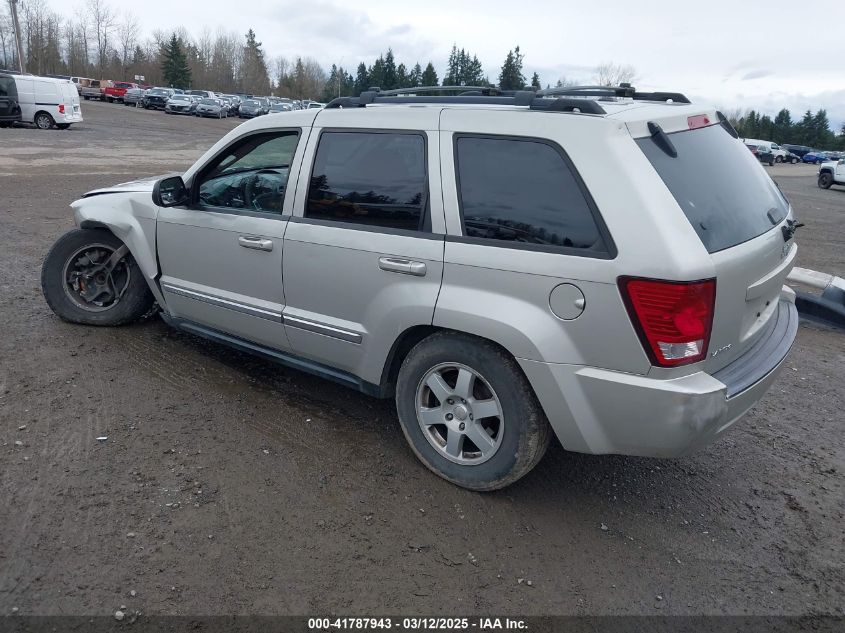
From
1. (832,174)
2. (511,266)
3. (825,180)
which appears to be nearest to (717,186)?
(511,266)

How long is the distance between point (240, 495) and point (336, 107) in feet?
7.36

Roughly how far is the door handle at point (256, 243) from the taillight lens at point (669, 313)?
82.3 inches

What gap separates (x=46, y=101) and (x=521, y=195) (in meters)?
28.2

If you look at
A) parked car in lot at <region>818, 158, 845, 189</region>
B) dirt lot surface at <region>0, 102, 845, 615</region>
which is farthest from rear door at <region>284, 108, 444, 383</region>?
parked car in lot at <region>818, 158, 845, 189</region>

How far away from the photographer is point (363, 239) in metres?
3.65

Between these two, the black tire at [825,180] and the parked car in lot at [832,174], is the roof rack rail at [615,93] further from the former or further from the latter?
the black tire at [825,180]

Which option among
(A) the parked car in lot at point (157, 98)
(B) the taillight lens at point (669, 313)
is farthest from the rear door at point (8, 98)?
(B) the taillight lens at point (669, 313)

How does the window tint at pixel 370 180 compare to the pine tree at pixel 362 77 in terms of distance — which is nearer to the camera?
the window tint at pixel 370 180

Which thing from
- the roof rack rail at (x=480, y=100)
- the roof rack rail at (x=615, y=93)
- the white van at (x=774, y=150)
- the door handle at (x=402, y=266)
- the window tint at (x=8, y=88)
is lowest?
the white van at (x=774, y=150)

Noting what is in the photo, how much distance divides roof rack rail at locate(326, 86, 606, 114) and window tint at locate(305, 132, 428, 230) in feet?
1.10

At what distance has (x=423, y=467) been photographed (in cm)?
376

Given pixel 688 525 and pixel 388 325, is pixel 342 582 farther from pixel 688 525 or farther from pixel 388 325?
pixel 688 525

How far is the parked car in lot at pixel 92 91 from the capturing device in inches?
2397

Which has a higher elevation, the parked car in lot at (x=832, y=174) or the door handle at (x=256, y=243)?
the door handle at (x=256, y=243)
